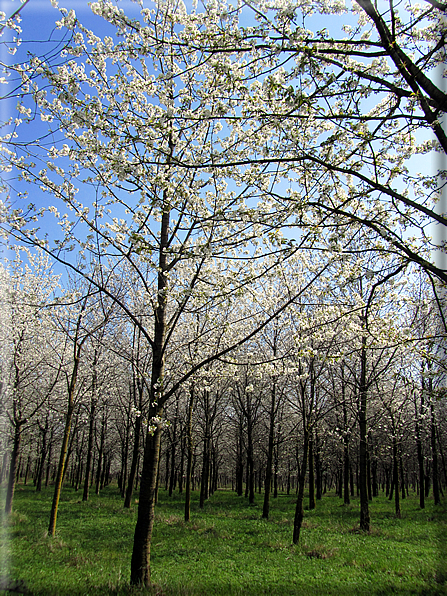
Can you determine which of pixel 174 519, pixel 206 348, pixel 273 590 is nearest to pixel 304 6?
pixel 206 348

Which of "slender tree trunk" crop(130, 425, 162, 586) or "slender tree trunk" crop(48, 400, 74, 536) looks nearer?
"slender tree trunk" crop(130, 425, 162, 586)

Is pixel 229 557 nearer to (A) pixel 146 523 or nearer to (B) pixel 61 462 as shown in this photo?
(A) pixel 146 523

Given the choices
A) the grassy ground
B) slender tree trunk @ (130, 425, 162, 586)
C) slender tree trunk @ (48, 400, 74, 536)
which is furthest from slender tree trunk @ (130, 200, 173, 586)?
slender tree trunk @ (48, 400, 74, 536)

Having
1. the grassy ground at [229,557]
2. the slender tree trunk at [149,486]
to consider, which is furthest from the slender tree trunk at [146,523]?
the grassy ground at [229,557]

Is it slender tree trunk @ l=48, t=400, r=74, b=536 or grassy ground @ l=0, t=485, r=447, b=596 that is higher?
slender tree trunk @ l=48, t=400, r=74, b=536

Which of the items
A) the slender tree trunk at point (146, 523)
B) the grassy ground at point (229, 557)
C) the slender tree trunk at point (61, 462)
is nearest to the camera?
the slender tree trunk at point (146, 523)

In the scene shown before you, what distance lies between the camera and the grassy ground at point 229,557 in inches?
231

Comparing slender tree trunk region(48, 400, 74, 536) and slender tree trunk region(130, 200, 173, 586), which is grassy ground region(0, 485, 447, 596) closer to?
slender tree trunk region(130, 200, 173, 586)

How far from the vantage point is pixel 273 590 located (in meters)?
5.90

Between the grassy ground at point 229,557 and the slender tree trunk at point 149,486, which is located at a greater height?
the slender tree trunk at point 149,486

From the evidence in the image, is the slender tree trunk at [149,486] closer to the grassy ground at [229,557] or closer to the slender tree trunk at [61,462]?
the grassy ground at [229,557]

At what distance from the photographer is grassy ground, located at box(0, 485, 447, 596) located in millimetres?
5855

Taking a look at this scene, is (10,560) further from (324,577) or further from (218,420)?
(218,420)

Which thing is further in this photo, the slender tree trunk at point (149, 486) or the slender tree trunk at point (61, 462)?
the slender tree trunk at point (61, 462)
